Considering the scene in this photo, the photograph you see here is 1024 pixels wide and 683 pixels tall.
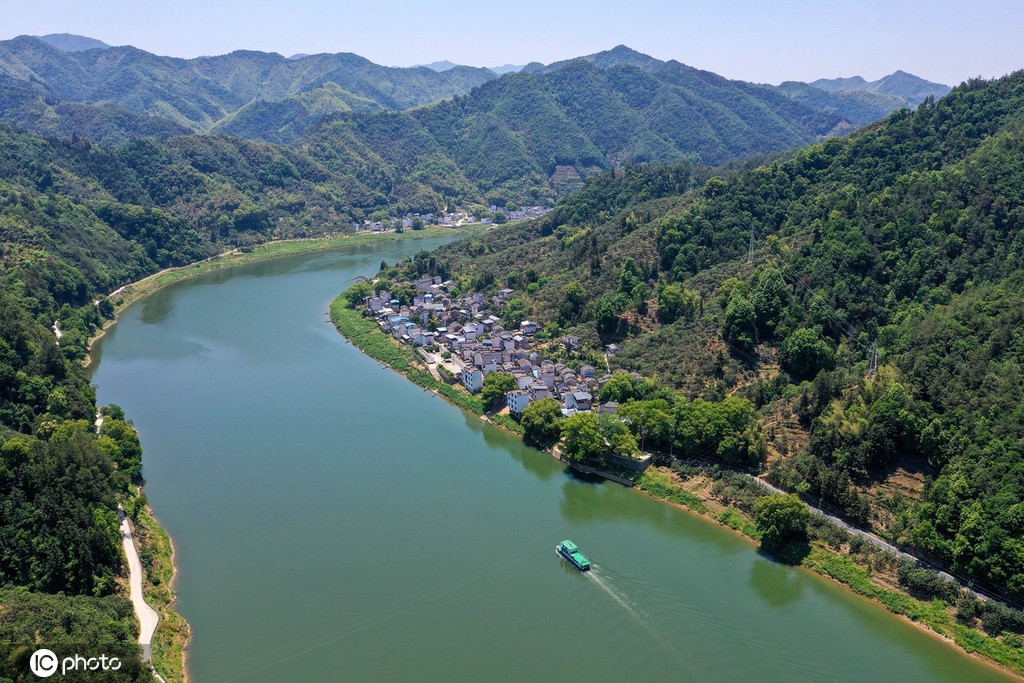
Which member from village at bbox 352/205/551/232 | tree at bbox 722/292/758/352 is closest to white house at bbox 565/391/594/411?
tree at bbox 722/292/758/352

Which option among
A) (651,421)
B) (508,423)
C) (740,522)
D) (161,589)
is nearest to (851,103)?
(508,423)

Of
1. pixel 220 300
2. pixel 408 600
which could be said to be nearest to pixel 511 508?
pixel 408 600

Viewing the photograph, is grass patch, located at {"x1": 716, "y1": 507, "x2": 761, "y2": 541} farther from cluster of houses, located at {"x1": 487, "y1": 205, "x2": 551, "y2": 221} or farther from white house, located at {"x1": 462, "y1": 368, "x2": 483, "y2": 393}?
cluster of houses, located at {"x1": 487, "y1": 205, "x2": 551, "y2": 221}

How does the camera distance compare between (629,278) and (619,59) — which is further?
(619,59)

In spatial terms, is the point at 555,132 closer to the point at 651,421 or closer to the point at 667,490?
the point at 651,421

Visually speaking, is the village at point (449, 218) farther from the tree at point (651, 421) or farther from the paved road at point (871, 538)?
the paved road at point (871, 538)

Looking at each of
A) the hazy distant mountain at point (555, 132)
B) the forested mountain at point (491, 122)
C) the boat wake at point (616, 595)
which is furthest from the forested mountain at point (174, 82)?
the boat wake at point (616, 595)
